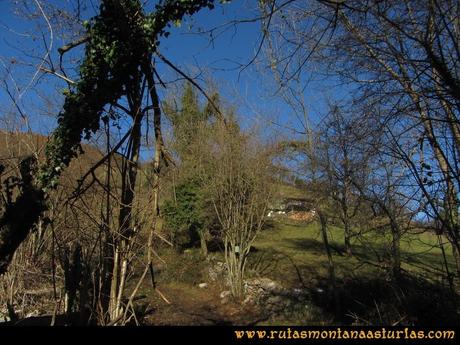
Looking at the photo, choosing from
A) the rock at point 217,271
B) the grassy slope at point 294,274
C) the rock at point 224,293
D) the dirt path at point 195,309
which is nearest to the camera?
the grassy slope at point 294,274

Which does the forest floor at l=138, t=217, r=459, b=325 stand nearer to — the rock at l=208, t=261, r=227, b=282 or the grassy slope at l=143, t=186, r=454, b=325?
the grassy slope at l=143, t=186, r=454, b=325

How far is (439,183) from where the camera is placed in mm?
6402

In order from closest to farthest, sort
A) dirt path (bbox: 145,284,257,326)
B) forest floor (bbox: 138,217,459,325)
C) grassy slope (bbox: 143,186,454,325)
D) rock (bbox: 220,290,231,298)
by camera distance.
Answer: forest floor (bbox: 138,217,459,325) → grassy slope (bbox: 143,186,454,325) → dirt path (bbox: 145,284,257,326) → rock (bbox: 220,290,231,298)

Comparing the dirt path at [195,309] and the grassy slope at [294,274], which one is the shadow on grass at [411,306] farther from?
the dirt path at [195,309]

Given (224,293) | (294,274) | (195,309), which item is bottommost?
(195,309)

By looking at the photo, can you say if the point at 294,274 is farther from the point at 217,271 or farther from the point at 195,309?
the point at 195,309

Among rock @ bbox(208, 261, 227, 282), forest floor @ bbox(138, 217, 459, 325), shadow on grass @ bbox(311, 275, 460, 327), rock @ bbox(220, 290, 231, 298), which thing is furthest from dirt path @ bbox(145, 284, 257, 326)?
shadow on grass @ bbox(311, 275, 460, 327)

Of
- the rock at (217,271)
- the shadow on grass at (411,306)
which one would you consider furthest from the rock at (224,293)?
the shadow on grass at (411,306)

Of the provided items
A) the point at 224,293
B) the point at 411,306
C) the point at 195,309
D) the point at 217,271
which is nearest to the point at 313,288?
the point at 224,293

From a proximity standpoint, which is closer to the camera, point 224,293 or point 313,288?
point 313,288

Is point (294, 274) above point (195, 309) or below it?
above

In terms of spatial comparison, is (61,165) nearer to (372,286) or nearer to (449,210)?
(449,210)

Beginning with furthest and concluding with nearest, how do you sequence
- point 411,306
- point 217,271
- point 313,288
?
point 217,271, point 313,288, point 411,306

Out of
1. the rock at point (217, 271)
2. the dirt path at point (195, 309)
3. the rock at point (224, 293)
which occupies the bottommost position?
the dirt path at point (195, 309)
